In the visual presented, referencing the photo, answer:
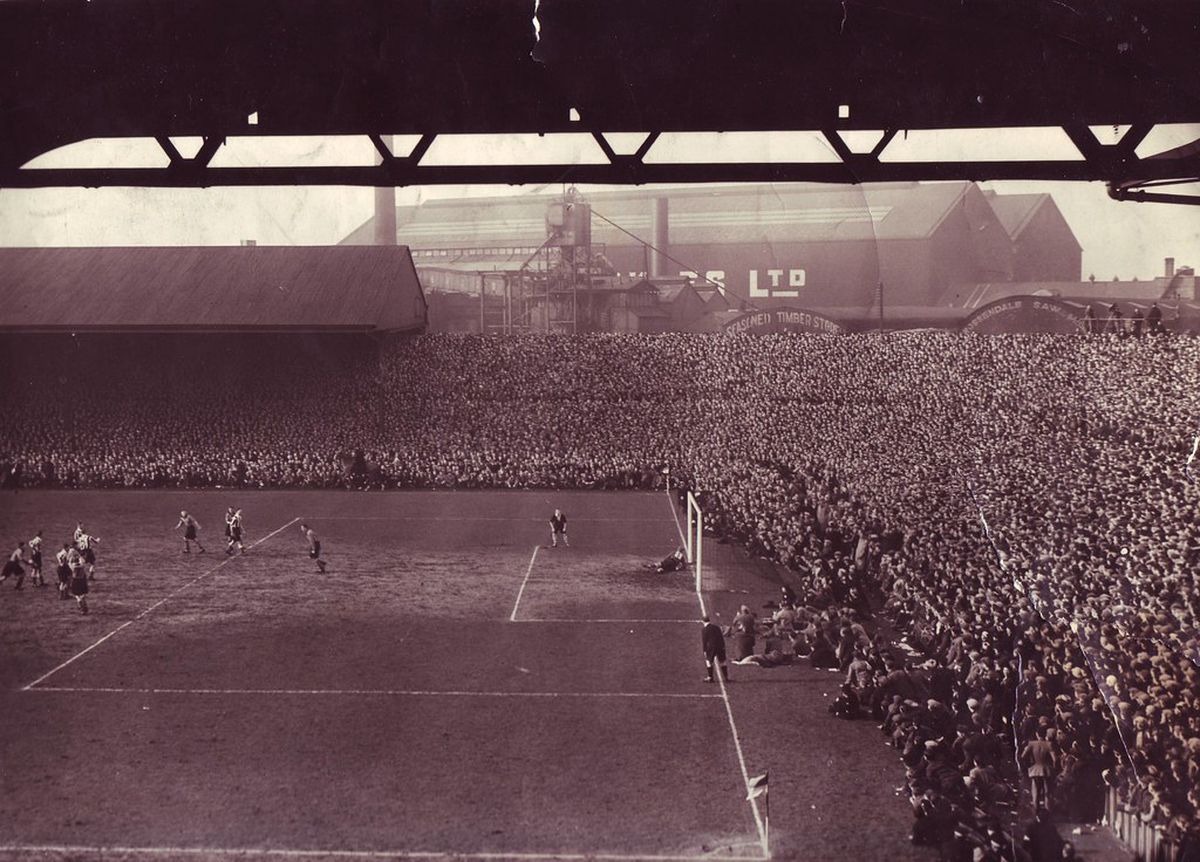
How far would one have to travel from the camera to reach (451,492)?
3741 centimetres

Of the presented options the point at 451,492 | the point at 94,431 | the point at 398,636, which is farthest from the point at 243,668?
the point at 94,431

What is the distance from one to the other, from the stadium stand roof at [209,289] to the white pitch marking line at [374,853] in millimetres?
28810

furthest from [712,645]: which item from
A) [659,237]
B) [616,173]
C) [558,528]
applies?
[659,237]

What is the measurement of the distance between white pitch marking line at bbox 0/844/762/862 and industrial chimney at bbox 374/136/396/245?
41.0 meters

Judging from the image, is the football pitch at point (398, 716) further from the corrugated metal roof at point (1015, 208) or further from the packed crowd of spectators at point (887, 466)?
the corrugated metal roof at point (1015, 208)

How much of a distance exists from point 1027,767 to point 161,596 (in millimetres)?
18391

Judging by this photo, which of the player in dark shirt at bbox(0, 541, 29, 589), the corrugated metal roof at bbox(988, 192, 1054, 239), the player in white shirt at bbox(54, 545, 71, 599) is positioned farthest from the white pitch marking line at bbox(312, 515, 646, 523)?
the corrugated metal roof at bbox(988, 192, 1054, 239)

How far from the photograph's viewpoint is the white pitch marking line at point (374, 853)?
11094 millimetres

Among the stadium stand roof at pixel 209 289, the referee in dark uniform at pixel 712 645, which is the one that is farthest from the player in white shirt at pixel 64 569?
the stadium stand roof at pixel 209 289

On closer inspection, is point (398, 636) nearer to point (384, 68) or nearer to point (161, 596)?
point (161, 596)

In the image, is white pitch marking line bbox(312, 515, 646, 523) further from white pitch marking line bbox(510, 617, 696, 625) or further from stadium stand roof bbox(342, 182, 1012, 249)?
stadium stand roof bbox(342, 182, 1012, 249)

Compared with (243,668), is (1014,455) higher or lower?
higher

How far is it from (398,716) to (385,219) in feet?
127

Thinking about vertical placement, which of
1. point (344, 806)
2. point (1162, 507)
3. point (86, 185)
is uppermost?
point (86, 185)
